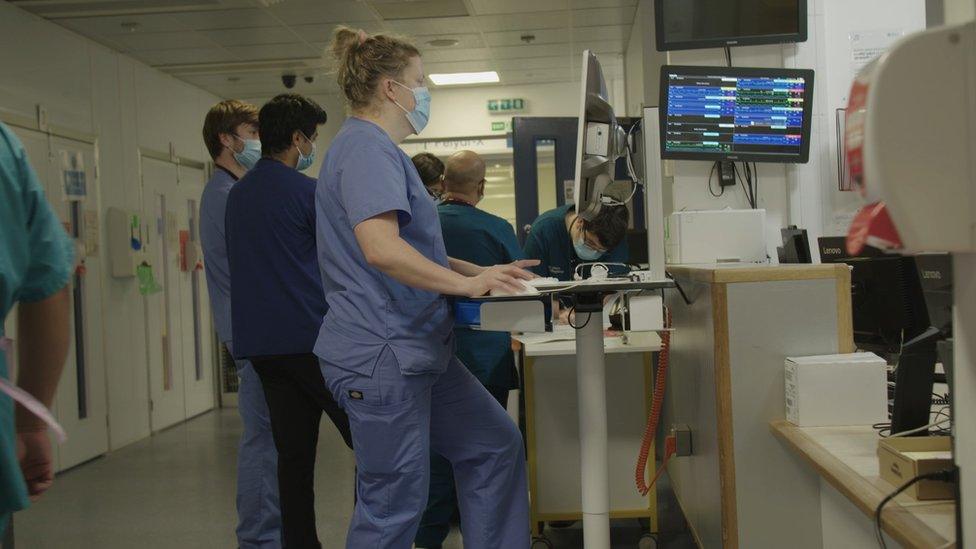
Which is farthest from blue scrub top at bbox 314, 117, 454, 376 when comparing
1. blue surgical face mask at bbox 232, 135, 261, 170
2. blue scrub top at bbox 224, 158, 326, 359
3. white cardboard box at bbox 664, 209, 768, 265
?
blue surgical face mask at bbox 232, 135, 261, 170

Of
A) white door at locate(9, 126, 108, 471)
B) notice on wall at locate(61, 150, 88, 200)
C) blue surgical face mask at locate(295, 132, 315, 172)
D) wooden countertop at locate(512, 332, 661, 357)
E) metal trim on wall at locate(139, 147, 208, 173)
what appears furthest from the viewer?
metal trim on wall at locate(139, 147, 208, 173)

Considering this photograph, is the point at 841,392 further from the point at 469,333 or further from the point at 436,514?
the point at 436,514

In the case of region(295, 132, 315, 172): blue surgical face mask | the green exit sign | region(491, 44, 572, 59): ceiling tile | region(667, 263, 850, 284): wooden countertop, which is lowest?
region(667, 263, 850, 284): wooden countertop

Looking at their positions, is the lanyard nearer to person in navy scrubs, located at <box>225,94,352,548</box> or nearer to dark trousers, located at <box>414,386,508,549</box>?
person in navy scrubs, located at <box>225,94,352,548</box>

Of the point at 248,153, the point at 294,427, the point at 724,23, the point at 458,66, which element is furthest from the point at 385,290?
the point at 458,66

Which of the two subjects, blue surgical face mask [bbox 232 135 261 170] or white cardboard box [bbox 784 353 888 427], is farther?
blue surgical face mask [bbox 232 135 261 170]

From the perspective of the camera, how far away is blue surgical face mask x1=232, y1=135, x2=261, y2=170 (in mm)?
3385

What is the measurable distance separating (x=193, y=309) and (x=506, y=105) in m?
3.45

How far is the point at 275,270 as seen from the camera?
9.03 feet

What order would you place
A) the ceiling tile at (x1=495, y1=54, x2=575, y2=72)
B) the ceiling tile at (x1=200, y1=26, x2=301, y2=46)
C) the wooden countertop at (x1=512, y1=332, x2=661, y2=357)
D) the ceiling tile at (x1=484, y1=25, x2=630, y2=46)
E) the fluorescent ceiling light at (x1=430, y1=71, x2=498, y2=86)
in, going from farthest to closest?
the fluorescent ceiling light at (x1=430, y1=71, x2=498, y2=86)
the ceiling tile at (x1=495, y1=54, x2=575, y2=72)
the ceiling tile at (x1=484, y1=25, x2=630, y2=46)
the ceiling tile at (x1=200, y1=26, x2=301, y2=46)
the wooden countertop at (x1=512, y1=332, x2=661, y2=357)

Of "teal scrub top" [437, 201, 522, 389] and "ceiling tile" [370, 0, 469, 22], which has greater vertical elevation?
"ceiling tile" [370, 0, 469, 22]

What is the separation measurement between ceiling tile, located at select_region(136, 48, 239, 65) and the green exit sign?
2.69m

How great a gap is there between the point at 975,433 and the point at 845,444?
0.77m

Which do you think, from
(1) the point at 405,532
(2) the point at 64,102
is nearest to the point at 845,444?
(1) the point at 405,532
